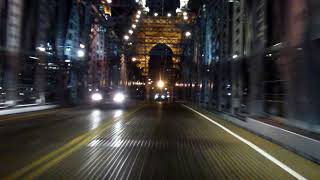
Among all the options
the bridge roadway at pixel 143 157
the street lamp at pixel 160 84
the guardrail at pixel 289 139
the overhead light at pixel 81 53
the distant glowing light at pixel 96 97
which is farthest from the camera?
the street lamp at pixel 160 84

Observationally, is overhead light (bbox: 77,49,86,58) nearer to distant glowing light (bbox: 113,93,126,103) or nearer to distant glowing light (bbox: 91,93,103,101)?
distant glowing light (bbox: 91,93,103,101)

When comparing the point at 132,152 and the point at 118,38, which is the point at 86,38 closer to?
the point at 118,38

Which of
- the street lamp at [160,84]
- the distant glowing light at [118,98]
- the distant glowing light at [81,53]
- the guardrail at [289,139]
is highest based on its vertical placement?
the distant glowing light at [81,53]

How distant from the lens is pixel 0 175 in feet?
32.8

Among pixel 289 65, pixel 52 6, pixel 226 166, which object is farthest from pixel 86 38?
pixel 226 166

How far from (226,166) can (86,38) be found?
51.1 metres

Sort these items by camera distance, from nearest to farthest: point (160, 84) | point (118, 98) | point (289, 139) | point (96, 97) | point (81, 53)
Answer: point (289, 139) → point (81, 53) → point (96, 97) → point (118, 98) → point (160, 84)

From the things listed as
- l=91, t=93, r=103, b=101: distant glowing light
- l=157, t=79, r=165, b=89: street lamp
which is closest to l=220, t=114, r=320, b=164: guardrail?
l=91, t=93, r=103, b=101: distant glowing light

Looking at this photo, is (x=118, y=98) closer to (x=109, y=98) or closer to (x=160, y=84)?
(x=109, y=98)

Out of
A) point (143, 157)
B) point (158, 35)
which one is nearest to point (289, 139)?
point (143, 157)

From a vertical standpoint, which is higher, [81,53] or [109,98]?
[81,53]

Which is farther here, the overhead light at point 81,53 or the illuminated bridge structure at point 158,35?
the illuminated bridge structure at point 158,35

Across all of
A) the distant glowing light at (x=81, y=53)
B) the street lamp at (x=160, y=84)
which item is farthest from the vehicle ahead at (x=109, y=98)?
the street lamp at (x=160, y=84)

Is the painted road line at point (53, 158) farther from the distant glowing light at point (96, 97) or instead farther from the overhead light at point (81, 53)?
the distant glowing light at point (96, 97)
